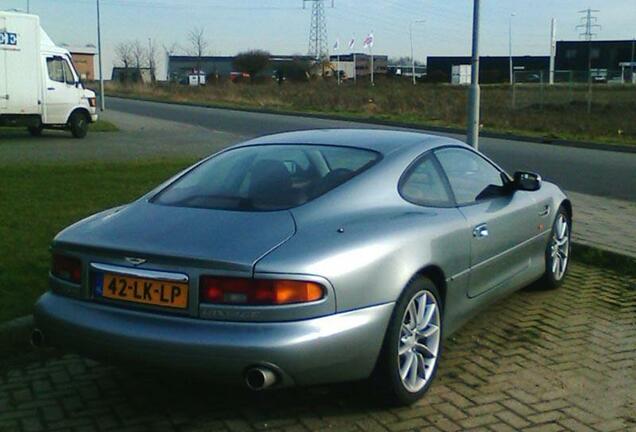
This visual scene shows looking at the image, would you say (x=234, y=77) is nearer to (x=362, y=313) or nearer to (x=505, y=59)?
(x=505, y=59)

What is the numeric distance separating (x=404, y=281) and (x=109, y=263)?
4.80ft

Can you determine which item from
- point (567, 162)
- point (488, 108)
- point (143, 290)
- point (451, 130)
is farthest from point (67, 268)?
point (488, 108)

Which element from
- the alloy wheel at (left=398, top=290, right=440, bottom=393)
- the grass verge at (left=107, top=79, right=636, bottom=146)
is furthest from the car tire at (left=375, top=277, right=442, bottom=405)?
A: the grass verge at (left=107, top=79, right=636, bottom=146)

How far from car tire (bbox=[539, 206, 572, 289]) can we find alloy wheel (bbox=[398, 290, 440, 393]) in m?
2.19

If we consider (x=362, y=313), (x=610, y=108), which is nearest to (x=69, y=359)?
(x=362, y=313)

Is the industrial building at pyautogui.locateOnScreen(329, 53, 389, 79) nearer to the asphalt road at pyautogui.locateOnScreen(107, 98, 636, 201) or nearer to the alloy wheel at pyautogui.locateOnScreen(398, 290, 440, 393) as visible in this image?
the asphalt road at pyautogui.locateOnScreen(107, 98, 636, 201)

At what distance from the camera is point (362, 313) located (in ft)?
12.9

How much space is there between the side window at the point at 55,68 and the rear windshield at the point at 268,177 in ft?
67.2

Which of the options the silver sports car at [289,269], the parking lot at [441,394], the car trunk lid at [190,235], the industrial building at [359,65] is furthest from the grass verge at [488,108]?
the industrial building at [359,65]

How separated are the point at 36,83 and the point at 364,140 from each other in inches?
812

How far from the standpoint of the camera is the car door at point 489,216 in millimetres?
5090

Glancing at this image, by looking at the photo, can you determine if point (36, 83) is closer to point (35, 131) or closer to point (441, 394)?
point (35, 131)

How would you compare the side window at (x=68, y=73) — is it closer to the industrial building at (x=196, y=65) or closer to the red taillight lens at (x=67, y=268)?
the red taillight lens at (x=67, y=268)

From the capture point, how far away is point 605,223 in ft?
32.2
